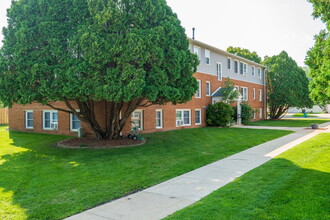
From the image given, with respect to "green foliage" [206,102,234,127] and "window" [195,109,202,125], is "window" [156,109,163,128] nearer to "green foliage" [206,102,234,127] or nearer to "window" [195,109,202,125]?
"window" [195,109,202,125]

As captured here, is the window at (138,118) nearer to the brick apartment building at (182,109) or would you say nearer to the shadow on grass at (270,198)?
the brick apartment building at (182,109)

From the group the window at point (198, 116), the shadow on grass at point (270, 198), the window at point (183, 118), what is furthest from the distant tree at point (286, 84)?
the shadow on grass at point (270, 198)

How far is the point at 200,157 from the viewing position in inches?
399

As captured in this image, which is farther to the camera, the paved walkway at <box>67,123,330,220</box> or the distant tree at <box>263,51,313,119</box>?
the distant tree at <box>263,51,313,119</box>

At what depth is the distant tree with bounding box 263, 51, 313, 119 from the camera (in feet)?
109

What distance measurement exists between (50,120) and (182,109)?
963cm

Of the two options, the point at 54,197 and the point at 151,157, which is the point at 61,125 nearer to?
the point at 151,157

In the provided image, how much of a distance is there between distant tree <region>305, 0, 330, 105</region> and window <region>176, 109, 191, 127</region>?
10.2 m

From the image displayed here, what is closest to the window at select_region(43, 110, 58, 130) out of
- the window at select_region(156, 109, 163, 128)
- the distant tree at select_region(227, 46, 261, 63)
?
the window at select_region(156, 109, 163, 128)

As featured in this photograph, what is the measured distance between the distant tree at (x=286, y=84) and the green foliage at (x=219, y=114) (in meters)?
13.6

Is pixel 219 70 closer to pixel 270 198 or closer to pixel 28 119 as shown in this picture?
pixel 28 119

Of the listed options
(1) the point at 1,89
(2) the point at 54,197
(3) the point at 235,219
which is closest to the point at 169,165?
(2) the point at 54,197

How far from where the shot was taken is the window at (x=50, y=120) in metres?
17.7

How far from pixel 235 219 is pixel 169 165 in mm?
4489
